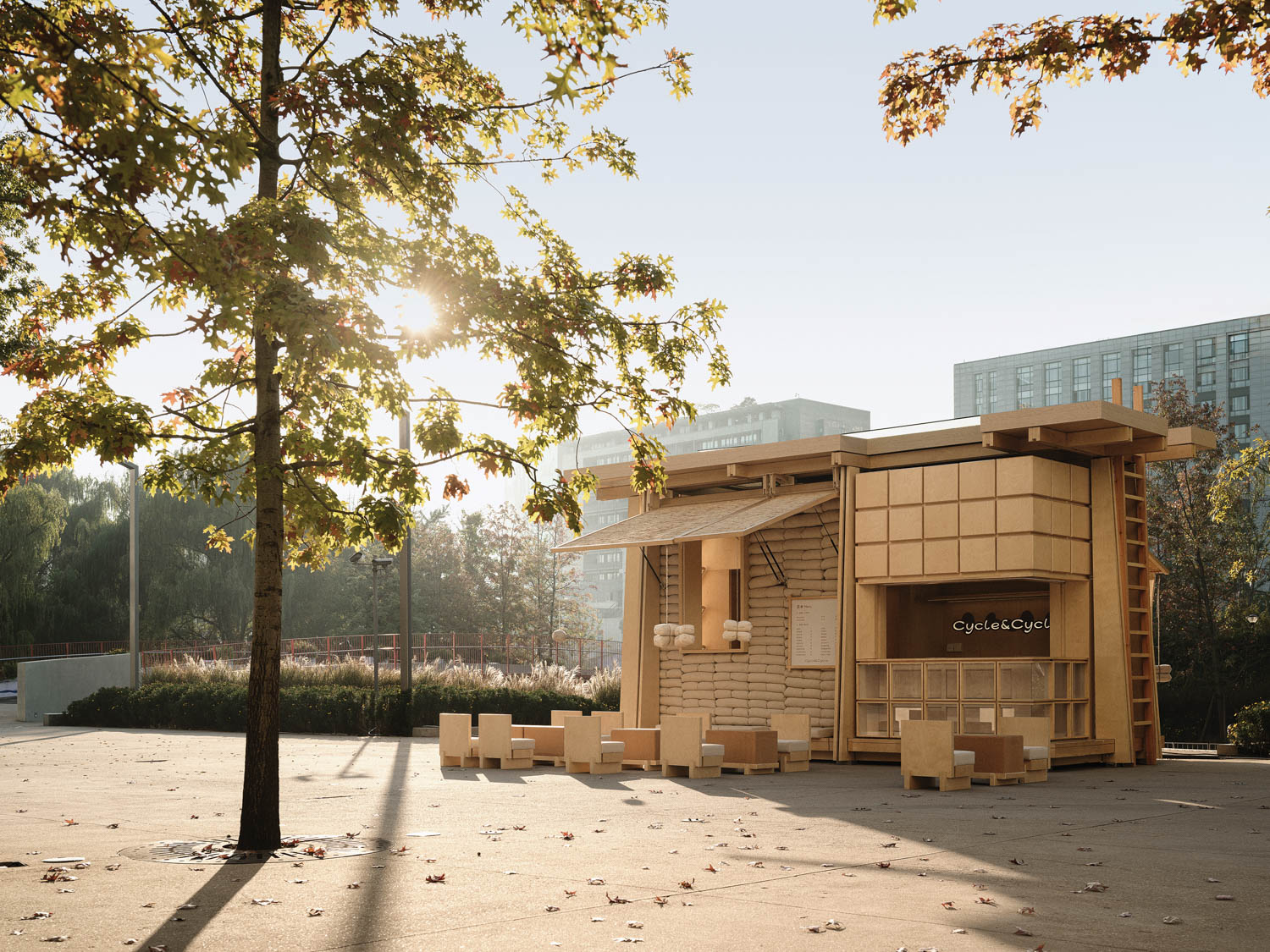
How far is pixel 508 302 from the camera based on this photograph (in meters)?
8.18

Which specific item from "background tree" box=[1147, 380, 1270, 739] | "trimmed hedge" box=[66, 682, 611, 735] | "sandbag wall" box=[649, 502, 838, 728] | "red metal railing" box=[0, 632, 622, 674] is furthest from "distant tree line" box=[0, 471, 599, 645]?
"sandbag wall" box=[649, 502, 838, 728]

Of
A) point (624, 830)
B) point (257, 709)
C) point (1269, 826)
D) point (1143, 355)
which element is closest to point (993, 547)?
point (1269, 826)

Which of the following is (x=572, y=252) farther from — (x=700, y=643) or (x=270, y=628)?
(x=700, y=643)

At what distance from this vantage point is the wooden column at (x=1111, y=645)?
15.4 m

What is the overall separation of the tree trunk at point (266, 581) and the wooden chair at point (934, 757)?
6.50 meters

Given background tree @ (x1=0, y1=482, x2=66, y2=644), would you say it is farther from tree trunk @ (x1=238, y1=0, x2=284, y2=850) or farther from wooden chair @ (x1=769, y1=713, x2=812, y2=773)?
tree trunk @ (x1=238, y1=0, x2=284, y2=850)

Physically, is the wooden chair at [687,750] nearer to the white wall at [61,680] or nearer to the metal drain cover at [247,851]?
the metal drain cover at [247,851]

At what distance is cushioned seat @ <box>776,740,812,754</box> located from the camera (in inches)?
579

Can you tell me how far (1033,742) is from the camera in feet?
45.6

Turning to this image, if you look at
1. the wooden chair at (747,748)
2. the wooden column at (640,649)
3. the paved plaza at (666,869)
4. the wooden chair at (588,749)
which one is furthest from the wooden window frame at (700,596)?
the paved plaza at (666,869)

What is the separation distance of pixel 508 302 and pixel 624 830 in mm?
3848

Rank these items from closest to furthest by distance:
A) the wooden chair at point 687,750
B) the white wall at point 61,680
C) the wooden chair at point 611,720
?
the wooden chair at point 687,750 < the wooden chair at point 611,720 < the white wall at point 61,680

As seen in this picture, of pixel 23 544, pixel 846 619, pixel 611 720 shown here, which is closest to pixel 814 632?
pixel 846 619

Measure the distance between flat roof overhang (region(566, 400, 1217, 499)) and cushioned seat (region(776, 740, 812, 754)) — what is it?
3802 millimetres
